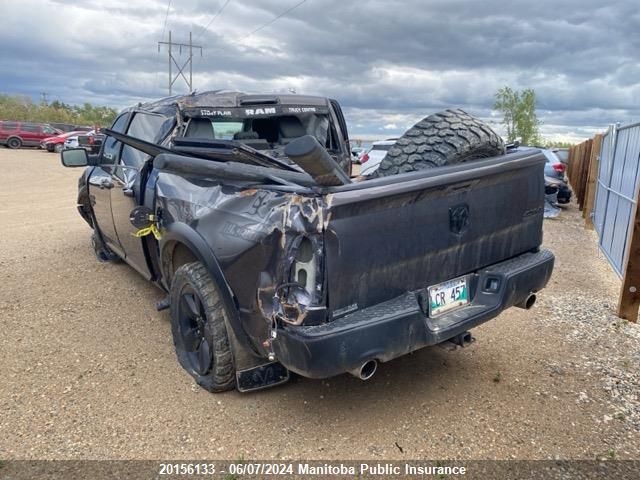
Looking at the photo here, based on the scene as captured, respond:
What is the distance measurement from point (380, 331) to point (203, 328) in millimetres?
1329

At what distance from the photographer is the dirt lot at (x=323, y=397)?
286cm

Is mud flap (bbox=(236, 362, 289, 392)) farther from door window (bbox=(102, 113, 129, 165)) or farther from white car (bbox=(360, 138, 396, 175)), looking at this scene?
white car (bbox=(360, 138, 396, 175))

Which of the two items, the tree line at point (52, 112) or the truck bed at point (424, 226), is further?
the tree line at point (52, 112)

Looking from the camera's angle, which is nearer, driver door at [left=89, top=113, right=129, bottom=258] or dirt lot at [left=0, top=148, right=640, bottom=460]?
dirt lot at [left=0, top=148, right=640, bottom=460]

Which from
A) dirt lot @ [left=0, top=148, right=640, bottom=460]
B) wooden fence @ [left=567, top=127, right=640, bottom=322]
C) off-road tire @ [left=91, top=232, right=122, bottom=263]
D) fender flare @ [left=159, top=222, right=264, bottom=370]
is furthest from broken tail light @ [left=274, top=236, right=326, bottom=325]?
off-road tire @ [left=91, top=232, right=122, bottom=263]

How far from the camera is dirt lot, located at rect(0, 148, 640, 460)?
113 inches

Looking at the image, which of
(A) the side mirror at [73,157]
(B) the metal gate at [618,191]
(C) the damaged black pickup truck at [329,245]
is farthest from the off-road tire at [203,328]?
(B) the metal gate at [618,191]

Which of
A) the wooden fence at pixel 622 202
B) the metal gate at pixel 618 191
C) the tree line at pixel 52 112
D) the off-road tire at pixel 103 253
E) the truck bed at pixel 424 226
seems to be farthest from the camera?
the tree line at pixel 52 112

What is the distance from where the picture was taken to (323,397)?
3.36 m

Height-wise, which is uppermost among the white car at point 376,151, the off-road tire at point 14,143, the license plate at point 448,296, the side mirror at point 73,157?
the side mirror at point 73,157

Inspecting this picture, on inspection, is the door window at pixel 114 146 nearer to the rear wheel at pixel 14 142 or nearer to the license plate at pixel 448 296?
the license plate at pixel 448 296

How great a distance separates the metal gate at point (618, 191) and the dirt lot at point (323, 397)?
4.97 feet

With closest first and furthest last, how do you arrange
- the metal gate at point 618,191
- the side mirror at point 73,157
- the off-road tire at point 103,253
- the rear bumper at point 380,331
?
1. the rear bumper at point 380,331
2. the side mirror at point 73,157
3. the metal gate at point 618,191
4. the off-road tire at point 103,253

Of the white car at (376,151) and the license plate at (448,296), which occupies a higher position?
the license plate at (448,296)
